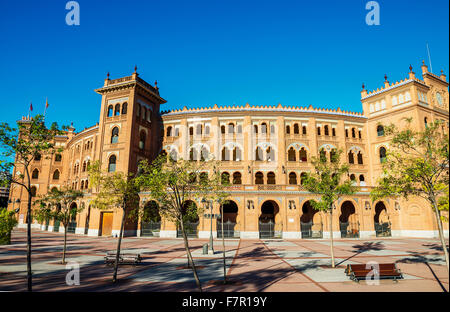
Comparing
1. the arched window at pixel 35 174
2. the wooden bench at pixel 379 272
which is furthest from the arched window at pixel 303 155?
the arched window at pixel 35 174

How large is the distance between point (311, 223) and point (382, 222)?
491 inches

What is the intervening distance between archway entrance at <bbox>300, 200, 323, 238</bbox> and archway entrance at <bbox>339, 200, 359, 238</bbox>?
2.75 m

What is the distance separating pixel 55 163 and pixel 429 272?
56.1 meters

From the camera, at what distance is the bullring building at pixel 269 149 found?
32.0m

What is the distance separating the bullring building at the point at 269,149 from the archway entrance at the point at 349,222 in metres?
0.13

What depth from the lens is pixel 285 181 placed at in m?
35.0

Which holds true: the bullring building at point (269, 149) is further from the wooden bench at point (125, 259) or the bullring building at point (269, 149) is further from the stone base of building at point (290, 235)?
the wooden bench at point (125, 259)

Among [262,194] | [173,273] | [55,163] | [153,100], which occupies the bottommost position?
[173,273]

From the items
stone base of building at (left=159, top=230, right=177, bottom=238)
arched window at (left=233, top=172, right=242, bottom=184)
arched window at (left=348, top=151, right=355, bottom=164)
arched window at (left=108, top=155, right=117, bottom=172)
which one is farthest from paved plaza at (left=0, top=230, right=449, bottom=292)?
arched window at (left=348, top=151, right=355, bottom=164)

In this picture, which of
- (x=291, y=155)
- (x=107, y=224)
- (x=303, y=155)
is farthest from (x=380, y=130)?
(x=107, y=224)

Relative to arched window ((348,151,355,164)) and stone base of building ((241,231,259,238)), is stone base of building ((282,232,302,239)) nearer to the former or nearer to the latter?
stone base of building ((241,231,259,238))

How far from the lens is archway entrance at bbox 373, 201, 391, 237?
111 feet

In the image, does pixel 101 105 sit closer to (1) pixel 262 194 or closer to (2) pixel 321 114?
(1) pixel 262 194
